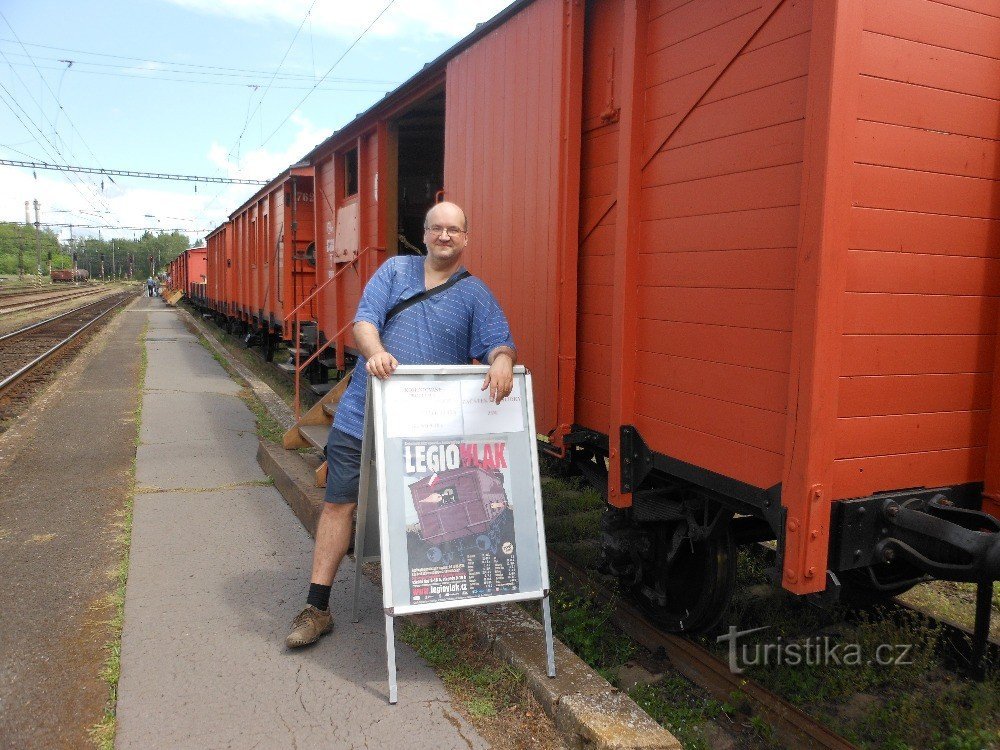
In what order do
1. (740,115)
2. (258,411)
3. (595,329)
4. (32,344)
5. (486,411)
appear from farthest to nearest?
(32,344) → (258,411) → (595,329) → (486,411) → (740,115)

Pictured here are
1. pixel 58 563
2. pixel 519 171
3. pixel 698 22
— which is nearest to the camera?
pixel 698 22

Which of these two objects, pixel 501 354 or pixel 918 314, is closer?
pixel 918 314

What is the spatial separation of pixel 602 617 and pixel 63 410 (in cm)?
793

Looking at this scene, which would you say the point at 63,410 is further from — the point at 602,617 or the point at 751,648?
the point at 751,648

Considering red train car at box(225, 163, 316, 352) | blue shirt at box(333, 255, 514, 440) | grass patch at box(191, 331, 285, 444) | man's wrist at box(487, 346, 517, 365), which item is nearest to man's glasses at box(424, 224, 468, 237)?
blue shirt at box(333, 255, 514, 440)

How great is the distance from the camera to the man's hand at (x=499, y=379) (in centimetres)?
312

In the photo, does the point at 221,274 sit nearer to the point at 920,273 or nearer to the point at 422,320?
the point at 422,320

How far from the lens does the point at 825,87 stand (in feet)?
8.05

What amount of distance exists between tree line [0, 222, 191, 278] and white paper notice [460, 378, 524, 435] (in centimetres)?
12239

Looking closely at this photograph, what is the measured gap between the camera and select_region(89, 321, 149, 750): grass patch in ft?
9.02

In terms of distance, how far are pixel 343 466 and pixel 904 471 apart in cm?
222

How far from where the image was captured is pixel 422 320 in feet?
11.0

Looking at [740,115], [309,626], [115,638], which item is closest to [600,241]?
[740,115]

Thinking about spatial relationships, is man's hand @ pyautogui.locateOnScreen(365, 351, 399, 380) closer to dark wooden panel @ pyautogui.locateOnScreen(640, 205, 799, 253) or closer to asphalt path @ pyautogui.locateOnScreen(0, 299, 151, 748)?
dark wooden panel @ pyautogui.locateOnScreen(640, 205, 799, 253)
